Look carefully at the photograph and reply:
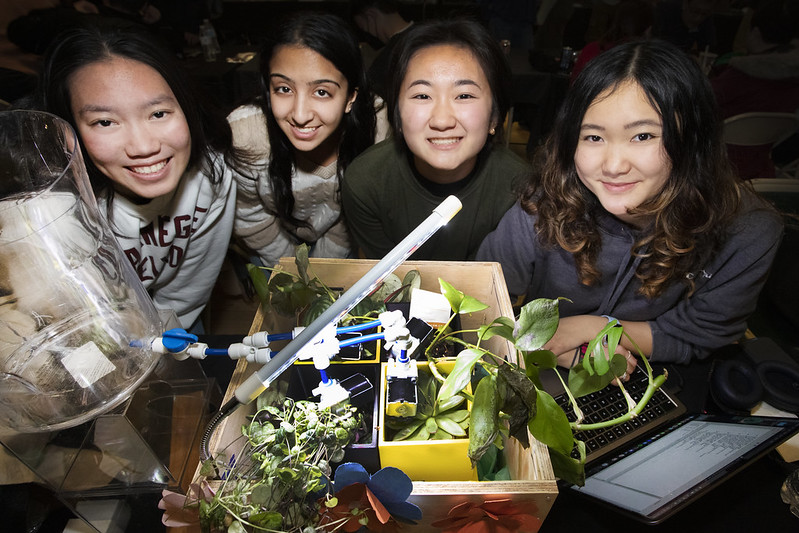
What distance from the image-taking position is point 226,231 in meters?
1.46

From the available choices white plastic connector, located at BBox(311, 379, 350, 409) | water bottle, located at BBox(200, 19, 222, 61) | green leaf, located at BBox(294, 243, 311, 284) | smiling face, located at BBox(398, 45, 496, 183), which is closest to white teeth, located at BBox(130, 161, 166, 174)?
green leaf, located at BBox(294, 243, 311, 284)

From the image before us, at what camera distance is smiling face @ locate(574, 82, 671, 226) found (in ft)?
2.94

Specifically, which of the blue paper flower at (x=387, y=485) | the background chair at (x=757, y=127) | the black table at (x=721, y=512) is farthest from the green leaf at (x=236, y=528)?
the background chair at (x=757, y=127)

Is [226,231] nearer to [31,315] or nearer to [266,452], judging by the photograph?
[31,315]

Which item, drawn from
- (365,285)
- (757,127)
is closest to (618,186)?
(365,285)

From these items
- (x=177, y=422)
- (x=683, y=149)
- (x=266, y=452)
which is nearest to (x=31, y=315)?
(x=177, y=422)

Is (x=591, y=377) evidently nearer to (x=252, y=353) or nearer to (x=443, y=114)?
(x=252, y=353)

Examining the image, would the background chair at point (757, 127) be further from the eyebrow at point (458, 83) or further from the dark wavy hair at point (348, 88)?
the dark wavy hair at point (348, 88)

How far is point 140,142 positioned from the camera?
101 centimetres

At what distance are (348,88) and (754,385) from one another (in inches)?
50.2

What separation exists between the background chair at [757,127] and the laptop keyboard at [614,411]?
1761 millimetres

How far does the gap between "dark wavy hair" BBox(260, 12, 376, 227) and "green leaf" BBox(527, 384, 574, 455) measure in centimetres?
105

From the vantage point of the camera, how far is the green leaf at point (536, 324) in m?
0.62

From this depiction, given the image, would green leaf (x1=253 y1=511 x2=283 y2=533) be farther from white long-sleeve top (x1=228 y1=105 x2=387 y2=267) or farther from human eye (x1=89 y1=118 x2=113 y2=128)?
white long-sleeve top (x1=228 y1=105 x2=387 y2=267)
